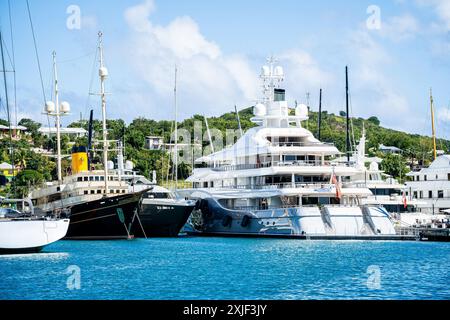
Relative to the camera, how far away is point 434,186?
79.1 m

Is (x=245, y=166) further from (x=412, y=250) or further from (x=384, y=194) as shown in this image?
(x=412, y=250)

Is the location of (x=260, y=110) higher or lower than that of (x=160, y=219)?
higher

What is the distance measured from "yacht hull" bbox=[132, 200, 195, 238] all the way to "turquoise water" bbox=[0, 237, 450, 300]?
8101 millimetres

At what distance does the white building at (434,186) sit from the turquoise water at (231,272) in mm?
30137

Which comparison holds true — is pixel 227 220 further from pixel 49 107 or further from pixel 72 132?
pixel 72 132

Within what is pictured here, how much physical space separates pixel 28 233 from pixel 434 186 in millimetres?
48925

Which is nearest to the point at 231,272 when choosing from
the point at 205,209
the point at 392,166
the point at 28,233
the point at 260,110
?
the point at 28,233

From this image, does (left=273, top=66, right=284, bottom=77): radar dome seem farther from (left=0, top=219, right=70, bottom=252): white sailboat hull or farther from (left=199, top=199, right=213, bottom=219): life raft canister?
(left=0, top=219, right=70, bottom=252): white sailboat hull

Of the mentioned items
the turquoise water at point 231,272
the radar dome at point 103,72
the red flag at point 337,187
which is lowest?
the turquoise water at point 231,272

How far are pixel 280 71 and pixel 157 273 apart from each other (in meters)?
31.5

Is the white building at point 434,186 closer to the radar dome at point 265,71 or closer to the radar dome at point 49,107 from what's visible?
the radar dome at point 265,71

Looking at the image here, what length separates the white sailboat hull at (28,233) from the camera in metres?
39.8

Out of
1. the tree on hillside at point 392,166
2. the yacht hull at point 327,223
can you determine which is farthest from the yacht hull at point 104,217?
the tree on hillside at point 392,166

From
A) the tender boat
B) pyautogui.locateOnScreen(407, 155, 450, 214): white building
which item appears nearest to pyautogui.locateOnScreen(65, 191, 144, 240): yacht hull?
the tender boat
